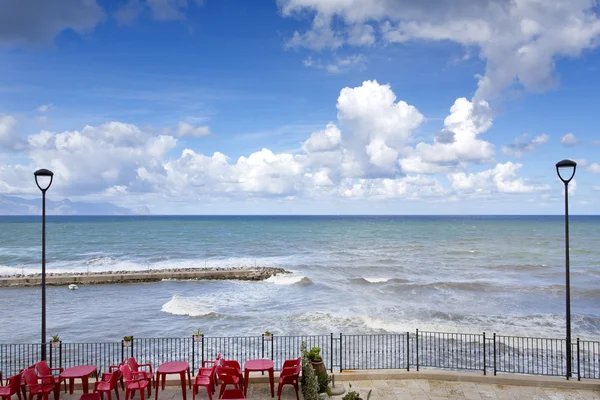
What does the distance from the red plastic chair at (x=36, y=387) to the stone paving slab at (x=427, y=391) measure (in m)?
0.49

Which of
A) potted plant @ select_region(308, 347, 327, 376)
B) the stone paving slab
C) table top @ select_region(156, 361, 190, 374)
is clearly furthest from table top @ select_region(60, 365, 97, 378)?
potted plant @ select_region(308, 347, 327, 376)

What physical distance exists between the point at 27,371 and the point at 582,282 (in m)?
39.2

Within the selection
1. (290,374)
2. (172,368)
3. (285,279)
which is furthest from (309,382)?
(285,279)

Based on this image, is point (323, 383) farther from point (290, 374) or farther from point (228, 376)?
point (228, 376)

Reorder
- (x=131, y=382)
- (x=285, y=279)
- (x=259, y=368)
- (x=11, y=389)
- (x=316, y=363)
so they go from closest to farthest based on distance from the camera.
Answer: (x=11, y=389) → (x=131, y=382) → (x=259, y=368) → (x=316, y=363) → (x=285, y=279)

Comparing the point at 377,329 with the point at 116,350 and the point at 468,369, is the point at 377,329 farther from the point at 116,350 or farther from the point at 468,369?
the point at 116,350

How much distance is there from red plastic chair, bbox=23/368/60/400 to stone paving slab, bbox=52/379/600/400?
490 mm

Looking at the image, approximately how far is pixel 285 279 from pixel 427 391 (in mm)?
29118

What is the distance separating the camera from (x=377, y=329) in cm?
2209

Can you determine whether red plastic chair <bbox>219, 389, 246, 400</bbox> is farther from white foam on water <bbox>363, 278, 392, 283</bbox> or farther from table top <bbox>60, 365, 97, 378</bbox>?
white foam on water <bbox>363, 278, 392, 283</bbox>

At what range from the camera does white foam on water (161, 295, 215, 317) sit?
26.7 meters

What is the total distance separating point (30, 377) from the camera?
10328 mm

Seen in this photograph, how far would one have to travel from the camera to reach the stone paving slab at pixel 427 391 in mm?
11156

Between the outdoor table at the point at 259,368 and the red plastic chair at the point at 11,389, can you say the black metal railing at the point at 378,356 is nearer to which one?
the outdoor table at the point at 259,368
